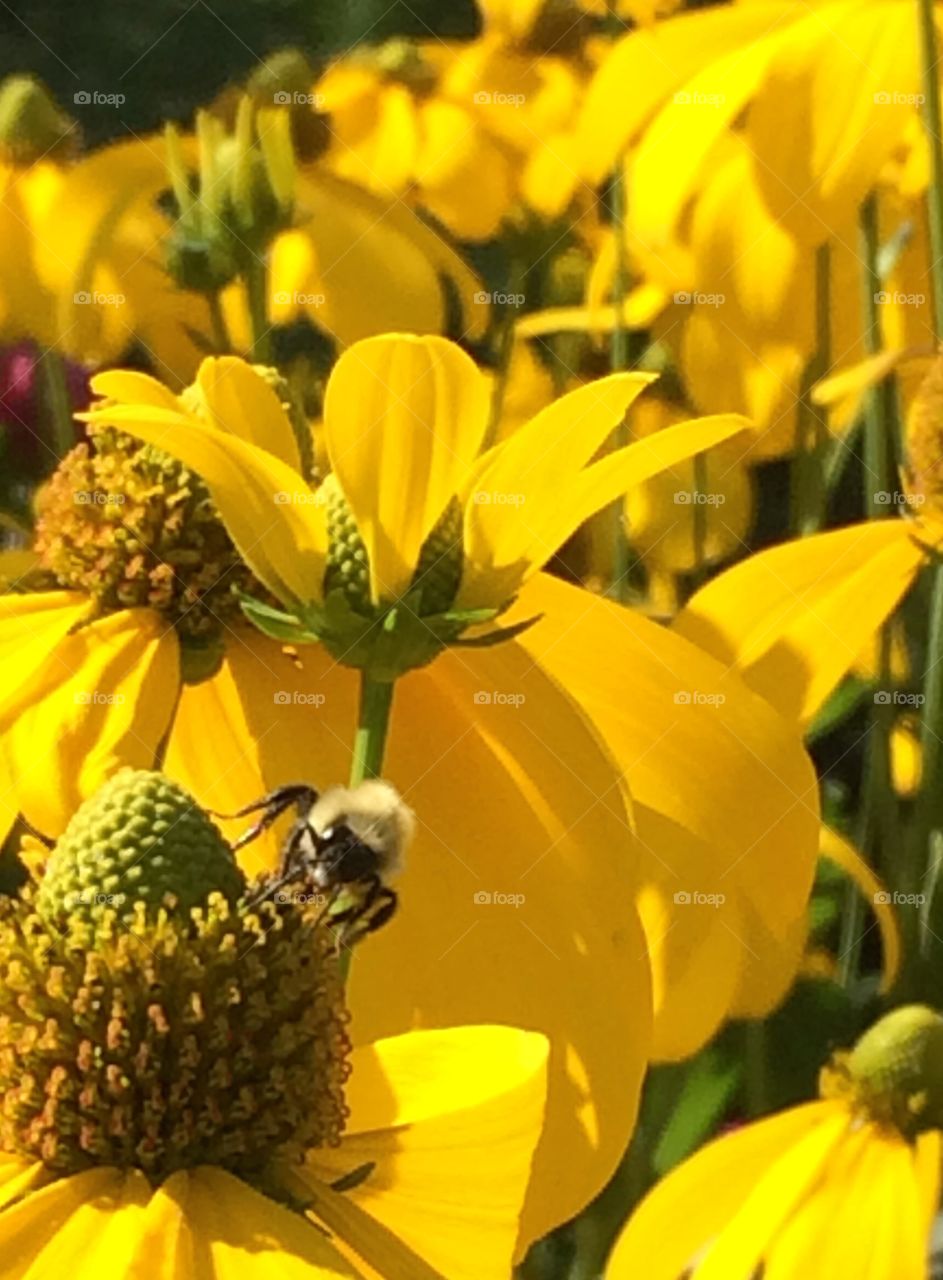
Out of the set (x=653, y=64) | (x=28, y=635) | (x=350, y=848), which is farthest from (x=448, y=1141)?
(x=653, y=64)

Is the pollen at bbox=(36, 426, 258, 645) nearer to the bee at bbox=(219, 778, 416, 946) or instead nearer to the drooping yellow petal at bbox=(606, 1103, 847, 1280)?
the bee at bbox=(219, 778, 416, 946)

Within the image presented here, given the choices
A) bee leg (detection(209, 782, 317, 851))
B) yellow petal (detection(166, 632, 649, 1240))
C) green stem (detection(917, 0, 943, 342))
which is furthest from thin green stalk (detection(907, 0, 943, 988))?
bee leg (detection(209, 782, 317, 851))

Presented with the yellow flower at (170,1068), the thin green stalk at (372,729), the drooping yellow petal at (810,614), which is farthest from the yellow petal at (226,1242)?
the drooping yellow petal at (810,614)

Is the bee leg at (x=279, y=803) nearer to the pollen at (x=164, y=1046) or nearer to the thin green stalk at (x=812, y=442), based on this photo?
the pollen at (x=164, y=1046)

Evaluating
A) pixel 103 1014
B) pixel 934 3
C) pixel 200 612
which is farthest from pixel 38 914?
pixel 934 3

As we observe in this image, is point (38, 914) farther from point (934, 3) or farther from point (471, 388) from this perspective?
point (934, 3)

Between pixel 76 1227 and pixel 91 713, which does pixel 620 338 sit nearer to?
pixel 91 713
